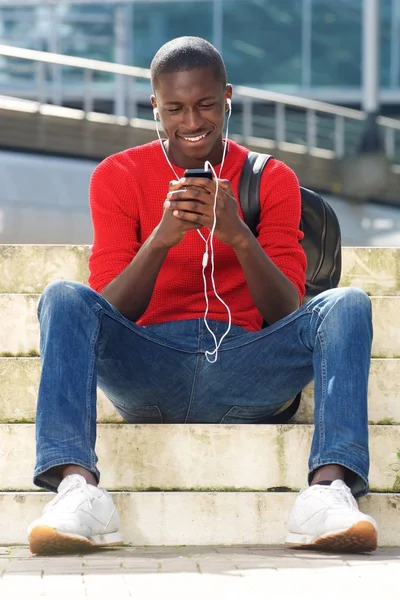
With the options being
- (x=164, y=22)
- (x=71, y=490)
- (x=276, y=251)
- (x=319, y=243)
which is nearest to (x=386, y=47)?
(x=164, y=22)

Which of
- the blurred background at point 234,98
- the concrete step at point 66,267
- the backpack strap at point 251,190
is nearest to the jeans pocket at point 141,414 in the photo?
the backpack strap at point 251,190

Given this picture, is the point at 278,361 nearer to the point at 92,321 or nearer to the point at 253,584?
the point at 92,321

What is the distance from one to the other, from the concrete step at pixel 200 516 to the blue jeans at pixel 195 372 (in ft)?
0.93

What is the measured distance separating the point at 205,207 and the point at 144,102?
51.4 ft

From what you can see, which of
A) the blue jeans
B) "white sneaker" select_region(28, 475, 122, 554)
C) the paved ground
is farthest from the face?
the paved ground

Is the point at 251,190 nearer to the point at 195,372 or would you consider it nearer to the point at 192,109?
the point at 192,109

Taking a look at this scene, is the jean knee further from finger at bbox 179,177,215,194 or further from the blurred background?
the blurred background

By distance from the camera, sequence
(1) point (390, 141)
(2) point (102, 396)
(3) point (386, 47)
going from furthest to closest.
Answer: (3) point (386, 47), (1) point (390, 141), (2) point (102, 396)

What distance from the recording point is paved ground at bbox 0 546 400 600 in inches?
108

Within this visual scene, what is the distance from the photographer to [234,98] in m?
17.9

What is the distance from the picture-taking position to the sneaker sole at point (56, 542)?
320 centimetres

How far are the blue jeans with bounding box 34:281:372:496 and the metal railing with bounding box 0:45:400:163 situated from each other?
8.93 meters

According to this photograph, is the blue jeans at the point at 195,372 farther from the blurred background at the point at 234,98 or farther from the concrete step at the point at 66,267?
the blurred background at the point at 234,98

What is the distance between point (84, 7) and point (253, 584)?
18.8 meters
